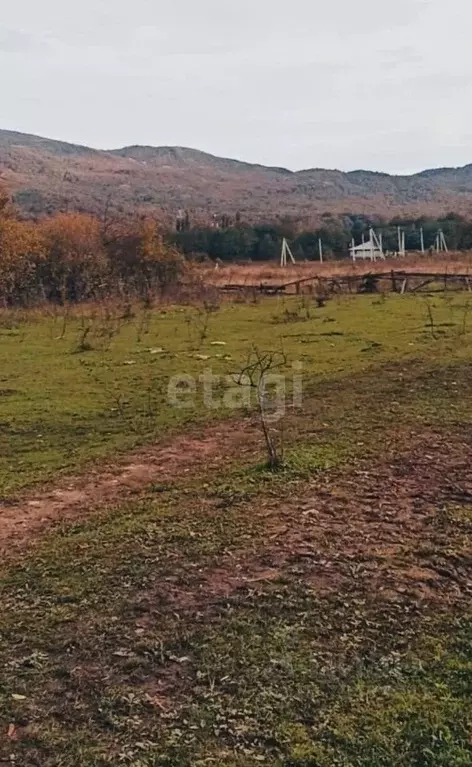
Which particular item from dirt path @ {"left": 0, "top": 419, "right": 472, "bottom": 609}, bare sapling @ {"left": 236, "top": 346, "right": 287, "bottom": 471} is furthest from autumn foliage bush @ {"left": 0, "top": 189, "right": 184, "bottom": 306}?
dirt path @ {"left": 0, "top": 419, "right": 472, "bottom": 609}

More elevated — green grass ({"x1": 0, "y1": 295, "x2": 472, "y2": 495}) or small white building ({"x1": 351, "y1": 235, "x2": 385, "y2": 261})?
small white building ({"x1": 351, "y1": 235, "x2": 385, "y2": 261})

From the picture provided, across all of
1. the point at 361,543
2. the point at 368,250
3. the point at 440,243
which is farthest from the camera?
the point at 368,250

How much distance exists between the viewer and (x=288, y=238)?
5600cm

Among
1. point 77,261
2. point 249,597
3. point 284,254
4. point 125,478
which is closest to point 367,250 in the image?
point 284,254

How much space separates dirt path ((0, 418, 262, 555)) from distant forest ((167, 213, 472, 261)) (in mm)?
40575

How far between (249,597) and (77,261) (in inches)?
997

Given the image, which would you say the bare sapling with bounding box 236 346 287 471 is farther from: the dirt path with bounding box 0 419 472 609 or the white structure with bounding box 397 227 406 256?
the white structure with bounding box 397 227 406 256

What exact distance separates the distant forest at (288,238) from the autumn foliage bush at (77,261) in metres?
18.2

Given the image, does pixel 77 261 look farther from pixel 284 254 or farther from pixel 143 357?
pixel 284 254

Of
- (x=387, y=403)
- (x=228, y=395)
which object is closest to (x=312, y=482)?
(x=387, y=403)

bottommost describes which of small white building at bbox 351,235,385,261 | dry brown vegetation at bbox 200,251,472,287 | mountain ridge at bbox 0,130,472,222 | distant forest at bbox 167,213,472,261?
dry brown vegetation at bbox 200,251,472,287

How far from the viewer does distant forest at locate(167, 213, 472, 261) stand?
5228cm

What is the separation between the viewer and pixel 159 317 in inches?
833

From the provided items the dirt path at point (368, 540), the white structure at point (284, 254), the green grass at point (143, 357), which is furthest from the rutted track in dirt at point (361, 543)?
the white structure at point (284, 254)
